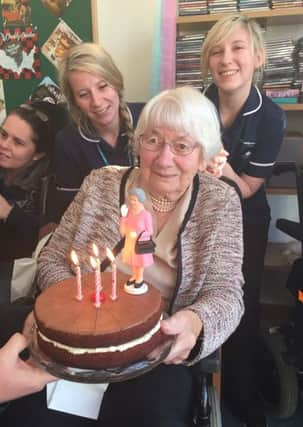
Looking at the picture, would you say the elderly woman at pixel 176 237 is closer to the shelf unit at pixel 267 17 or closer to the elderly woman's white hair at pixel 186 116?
the elderly woman's white hair at pixel 186 116

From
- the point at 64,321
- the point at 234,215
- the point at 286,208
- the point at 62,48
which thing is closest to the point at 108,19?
the point at 62,48

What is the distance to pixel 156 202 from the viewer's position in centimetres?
132

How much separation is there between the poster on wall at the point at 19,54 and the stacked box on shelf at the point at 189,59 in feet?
2.94

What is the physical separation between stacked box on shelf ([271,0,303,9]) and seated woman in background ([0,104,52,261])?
3.85 ft

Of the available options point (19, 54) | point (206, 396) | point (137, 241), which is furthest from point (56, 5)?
point (206, 396)

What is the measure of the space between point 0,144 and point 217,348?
4.39 feet

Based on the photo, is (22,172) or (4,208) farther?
(22,172)

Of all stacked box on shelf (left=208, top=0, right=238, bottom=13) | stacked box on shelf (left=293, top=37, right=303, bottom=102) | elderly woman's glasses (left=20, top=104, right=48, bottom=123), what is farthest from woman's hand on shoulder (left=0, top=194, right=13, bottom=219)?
stacked box on shelf (left=293, top=37, right=303, bottom=102)

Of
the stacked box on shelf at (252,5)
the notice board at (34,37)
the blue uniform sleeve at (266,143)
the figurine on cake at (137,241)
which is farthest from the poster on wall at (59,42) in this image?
the figurine on cake at (137,241)

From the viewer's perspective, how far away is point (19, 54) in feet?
8.57

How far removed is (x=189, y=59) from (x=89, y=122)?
0.67 meters

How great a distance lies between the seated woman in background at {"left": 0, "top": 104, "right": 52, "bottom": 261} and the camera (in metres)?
1.89

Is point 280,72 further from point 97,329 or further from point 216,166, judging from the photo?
point 97,329

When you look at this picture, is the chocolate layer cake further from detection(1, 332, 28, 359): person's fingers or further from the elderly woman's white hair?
the elderly woman's white hair
